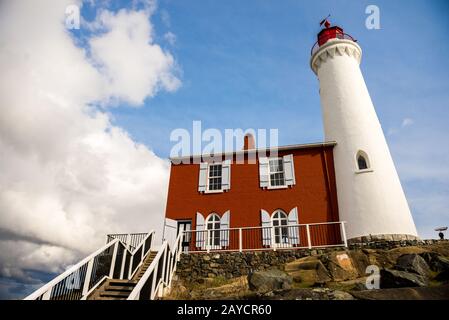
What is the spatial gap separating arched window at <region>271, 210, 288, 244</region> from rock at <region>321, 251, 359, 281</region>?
9.62 ft

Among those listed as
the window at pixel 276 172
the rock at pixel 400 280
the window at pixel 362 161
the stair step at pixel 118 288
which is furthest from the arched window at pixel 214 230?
the rock at pixel 400 280

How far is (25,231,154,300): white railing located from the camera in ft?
20.2

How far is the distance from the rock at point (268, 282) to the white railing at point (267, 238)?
3654mm

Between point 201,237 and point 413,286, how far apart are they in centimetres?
915

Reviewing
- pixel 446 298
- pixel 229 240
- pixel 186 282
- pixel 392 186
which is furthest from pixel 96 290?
pixel 392 186

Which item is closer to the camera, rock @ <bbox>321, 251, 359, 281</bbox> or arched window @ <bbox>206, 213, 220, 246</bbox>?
rock @ <bbox>321, 251, 359, 281</bbox>

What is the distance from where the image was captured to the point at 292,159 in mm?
15359

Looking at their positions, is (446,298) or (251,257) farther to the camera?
(251,257)

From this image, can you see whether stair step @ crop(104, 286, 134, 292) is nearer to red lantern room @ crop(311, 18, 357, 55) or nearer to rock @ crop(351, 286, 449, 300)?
rock @ crop(351, 286, 449, 300)

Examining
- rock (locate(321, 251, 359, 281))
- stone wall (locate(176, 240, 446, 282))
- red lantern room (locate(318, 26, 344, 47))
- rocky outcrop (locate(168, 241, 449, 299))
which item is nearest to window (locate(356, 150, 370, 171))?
stone wall (locate(176, 240, 446, 282))

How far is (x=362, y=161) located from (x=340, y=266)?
6309 mm

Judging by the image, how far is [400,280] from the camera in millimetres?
7133

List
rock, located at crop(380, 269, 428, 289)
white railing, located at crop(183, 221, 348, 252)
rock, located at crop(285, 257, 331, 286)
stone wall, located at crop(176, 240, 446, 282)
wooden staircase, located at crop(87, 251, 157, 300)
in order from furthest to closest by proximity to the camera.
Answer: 1. white railing, located at crop(183, 221, 348, 252)
2. stone wall, located at crop(176, 240, 446, 282)
3. rock, located at crop(285, 257, 331, 286)
4. wooden staircase, located at crop(87, 251, 157, 300)
5. rock, located at crop(380, 269, 428, 289)
